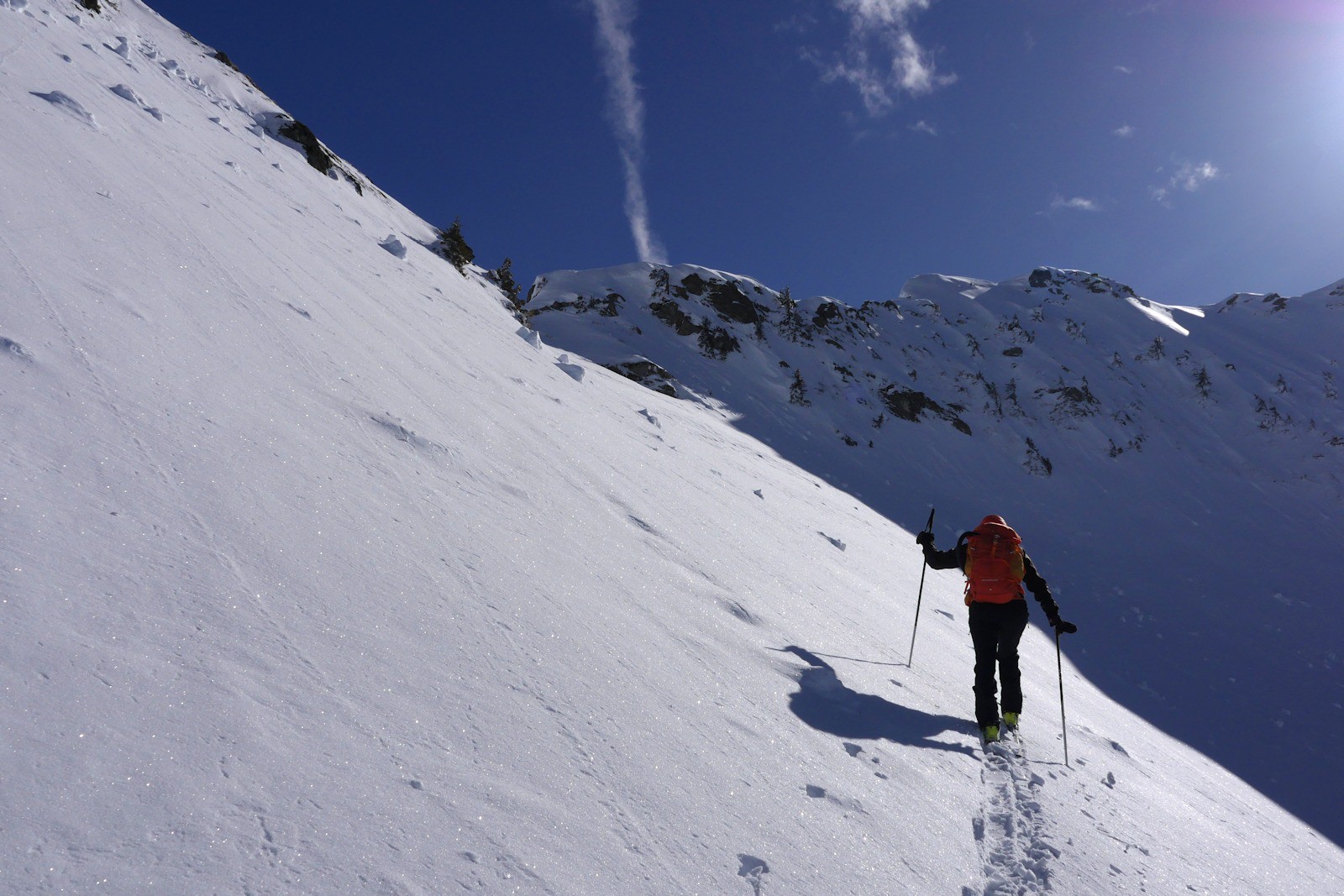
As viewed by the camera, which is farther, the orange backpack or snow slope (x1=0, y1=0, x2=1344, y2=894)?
the orange backpack

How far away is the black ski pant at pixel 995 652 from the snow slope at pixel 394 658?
360 millimetres

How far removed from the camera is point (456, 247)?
2062 cm

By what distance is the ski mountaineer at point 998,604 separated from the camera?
506cm

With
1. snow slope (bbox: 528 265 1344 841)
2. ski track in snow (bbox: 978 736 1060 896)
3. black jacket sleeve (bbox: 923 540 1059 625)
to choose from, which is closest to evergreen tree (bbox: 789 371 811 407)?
snow slope (bbox: 528 265 1344 841)

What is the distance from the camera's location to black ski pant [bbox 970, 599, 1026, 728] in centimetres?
491

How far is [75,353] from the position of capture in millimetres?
3305

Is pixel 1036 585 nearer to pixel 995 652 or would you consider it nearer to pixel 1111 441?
pixel 995 652

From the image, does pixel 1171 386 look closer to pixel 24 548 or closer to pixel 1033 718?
pixel 1033 718

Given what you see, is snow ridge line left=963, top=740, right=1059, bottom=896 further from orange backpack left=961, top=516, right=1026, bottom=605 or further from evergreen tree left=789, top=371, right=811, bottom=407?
evergreen tree left=789, top=371, right=811, bottom=407

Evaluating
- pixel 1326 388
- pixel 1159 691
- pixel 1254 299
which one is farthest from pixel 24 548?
pixel 1254 299

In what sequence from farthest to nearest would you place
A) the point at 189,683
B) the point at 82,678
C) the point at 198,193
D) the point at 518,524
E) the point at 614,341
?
the point at 614,341
the point at 198,193
the point at 518,524
the point at 189,683
the point at 82,678

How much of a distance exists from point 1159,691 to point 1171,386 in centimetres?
4270

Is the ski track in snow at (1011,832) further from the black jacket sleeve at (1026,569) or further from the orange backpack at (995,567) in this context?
the black jacket sleeve at (1026,569)

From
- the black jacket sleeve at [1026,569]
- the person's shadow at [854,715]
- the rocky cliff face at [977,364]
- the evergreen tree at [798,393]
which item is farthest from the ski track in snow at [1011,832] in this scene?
the evergreen tree at [798,393]
